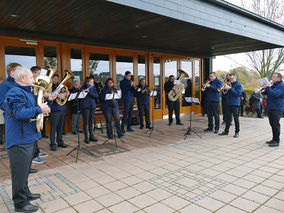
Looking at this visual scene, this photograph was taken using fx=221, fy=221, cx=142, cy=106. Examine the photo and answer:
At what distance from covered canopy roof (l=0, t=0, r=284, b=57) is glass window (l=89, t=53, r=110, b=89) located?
0.49 meters

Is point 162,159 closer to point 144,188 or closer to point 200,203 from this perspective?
point 144,188

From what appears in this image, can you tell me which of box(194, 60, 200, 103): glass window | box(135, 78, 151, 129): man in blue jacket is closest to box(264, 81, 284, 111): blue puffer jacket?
box(135, 78, 151, 129): man in blue jacket

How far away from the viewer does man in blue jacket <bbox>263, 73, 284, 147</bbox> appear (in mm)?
5336

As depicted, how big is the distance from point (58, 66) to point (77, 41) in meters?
1.02

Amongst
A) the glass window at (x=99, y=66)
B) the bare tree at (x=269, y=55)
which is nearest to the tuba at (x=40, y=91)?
the glass window at (x=99, y=66)

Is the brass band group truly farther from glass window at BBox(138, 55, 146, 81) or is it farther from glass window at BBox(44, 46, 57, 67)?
glass window at BBox(138, 55, 146, 81)

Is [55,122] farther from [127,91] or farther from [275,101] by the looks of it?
[275,101]

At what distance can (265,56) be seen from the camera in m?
16.7

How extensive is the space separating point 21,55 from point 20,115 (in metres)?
4.94

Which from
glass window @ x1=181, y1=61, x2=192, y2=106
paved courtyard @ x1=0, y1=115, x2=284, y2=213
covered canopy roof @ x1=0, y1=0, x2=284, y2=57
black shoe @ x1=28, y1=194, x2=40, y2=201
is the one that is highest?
covered canopy roof @ x1=0, y1=0, x2=284, y2=57

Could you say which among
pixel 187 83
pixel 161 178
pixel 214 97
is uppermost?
pixel 187 83

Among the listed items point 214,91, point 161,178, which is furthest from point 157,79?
point 161,178

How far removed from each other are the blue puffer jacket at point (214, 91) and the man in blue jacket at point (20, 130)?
5709 millimetres

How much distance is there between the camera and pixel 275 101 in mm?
5484
